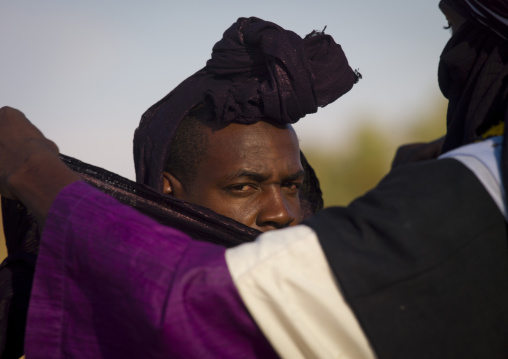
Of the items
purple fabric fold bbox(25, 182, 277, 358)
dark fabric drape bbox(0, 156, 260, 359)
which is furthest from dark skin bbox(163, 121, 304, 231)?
purple fabric fold bbox(25, 182, 277, 358)

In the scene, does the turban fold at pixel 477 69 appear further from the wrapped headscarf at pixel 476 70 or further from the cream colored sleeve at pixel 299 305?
the cream colored sleeve at pixel 299 305

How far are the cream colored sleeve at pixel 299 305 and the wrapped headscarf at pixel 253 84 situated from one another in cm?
208

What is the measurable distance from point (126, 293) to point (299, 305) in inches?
19.1

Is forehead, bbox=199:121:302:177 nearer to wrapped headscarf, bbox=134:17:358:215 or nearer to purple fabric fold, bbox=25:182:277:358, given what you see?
wrapped headscarf, bbox=134:17:358:215

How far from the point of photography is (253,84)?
367 cm

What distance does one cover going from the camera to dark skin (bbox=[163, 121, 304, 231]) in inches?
145

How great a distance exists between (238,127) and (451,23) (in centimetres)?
157

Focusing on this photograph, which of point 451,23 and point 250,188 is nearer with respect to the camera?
point 451,23

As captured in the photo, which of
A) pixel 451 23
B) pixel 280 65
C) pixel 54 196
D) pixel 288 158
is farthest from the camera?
pixel 288 158

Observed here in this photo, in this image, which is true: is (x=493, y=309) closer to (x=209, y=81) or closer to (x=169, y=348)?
(x=169, y=348)

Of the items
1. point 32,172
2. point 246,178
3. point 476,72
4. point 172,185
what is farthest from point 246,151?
point 32,172

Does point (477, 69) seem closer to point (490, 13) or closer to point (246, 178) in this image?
point (490, 13)

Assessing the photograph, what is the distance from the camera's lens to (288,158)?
3885mm

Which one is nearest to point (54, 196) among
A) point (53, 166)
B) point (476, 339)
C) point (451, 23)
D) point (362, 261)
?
point (53, 166)
